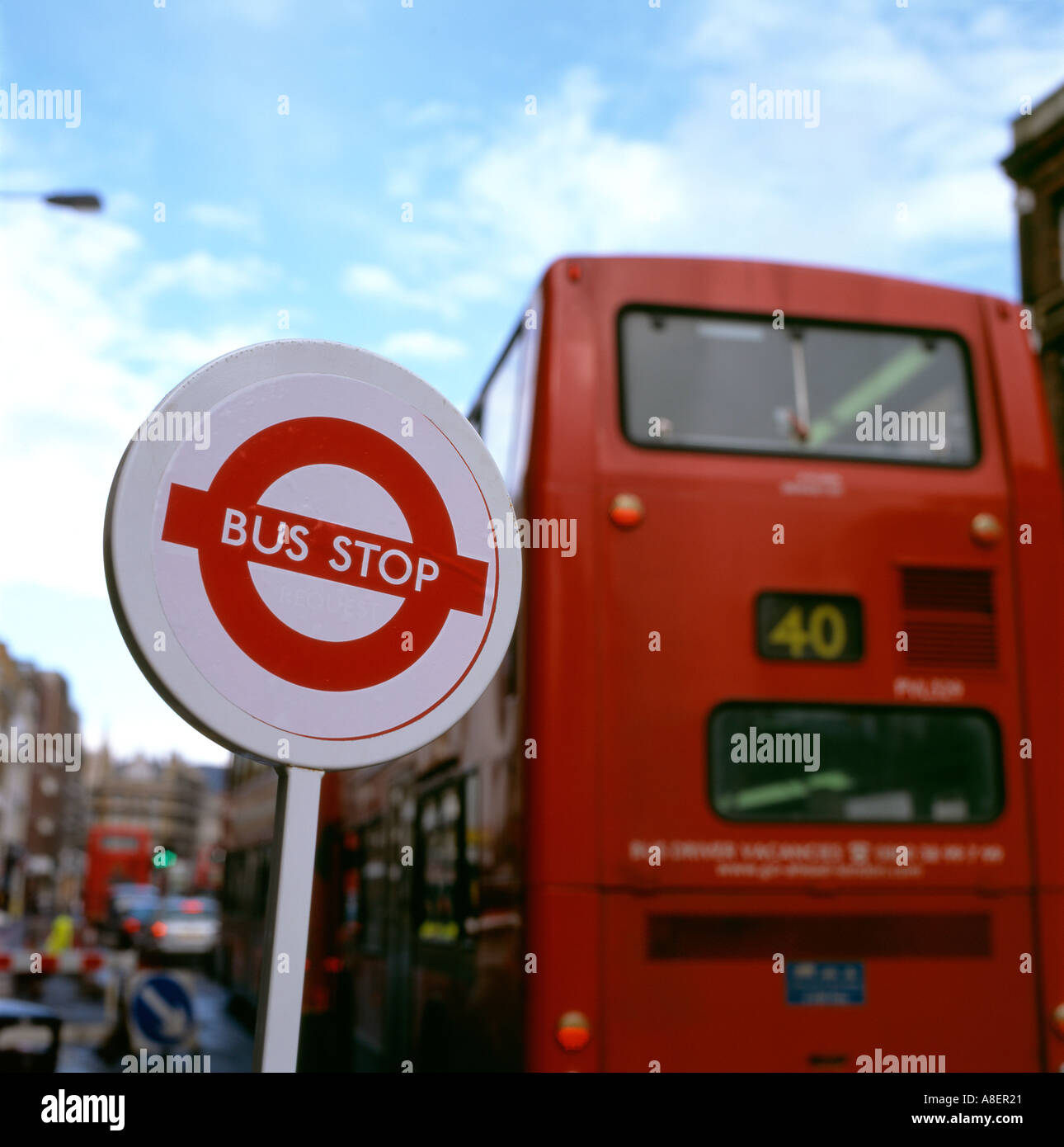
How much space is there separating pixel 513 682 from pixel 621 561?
0.70m

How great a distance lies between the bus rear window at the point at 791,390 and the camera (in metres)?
5.96

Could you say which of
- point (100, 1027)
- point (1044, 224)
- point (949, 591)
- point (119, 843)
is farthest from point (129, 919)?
point (949, 591)

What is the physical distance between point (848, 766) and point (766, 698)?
0.46 metres

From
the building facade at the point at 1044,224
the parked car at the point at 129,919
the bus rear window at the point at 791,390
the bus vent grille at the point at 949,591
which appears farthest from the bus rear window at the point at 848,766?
the parked car at the point at 129,919

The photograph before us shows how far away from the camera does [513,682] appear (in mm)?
5730

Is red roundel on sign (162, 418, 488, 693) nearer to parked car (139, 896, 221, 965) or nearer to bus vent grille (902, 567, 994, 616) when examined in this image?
bus vent grille (902, 567, 994, 616)

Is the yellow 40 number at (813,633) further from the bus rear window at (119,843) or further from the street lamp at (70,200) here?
the bus rear window at (119,843)

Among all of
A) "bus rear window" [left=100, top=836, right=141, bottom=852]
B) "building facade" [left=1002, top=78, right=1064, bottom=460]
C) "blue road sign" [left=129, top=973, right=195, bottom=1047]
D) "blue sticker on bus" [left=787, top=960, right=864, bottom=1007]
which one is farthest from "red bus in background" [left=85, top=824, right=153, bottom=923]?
"blue sticker on bus" [left=787, top=960, right=864, bottom=1007]

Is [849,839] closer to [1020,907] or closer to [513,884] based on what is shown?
[1020,907]

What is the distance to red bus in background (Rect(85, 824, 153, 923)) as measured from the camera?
154 ft

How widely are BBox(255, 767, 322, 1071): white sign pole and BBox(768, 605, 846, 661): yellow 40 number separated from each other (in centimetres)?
384

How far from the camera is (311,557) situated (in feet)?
7.20

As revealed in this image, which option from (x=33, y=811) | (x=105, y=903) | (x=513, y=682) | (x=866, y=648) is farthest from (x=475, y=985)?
(x=33, y=811)

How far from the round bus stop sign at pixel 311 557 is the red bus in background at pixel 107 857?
1863 inches
